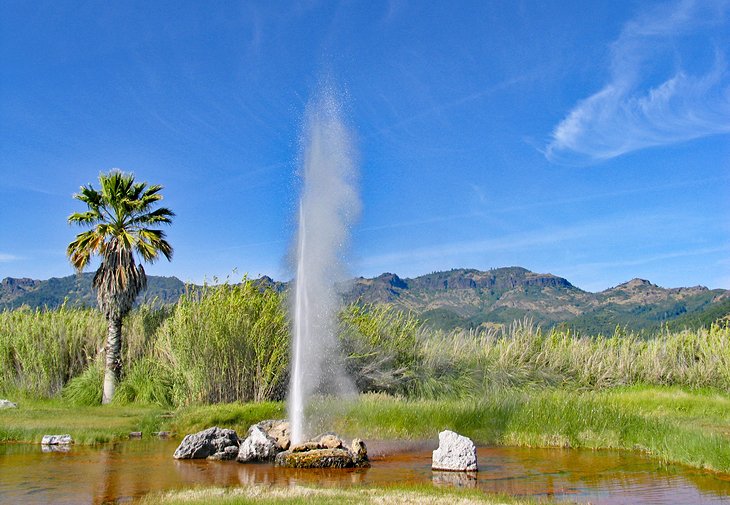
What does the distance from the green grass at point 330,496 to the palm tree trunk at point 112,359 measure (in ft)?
52.1

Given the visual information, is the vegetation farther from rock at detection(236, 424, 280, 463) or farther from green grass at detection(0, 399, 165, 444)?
rock at detection(236, 424, 280, 463)

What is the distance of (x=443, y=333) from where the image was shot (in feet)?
96.3

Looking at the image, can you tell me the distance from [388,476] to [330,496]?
233 cm

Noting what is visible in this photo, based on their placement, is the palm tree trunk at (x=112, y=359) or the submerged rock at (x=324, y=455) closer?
the submerged rock at (x=324, y=455)

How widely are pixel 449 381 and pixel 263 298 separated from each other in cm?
818

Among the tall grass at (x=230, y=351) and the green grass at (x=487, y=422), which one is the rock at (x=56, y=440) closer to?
the green grass at (x=487, y=422)

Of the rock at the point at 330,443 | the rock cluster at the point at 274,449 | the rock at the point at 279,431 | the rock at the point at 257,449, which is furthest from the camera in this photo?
the rock at the point at 279,431

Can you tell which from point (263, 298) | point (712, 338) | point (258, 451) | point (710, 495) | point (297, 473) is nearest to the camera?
point (710, 495)

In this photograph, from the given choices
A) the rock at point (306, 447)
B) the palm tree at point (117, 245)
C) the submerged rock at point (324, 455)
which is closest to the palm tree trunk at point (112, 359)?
the palm tree at point (117, 245)

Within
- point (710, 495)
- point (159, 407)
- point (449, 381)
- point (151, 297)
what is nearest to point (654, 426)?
point (710, 495)

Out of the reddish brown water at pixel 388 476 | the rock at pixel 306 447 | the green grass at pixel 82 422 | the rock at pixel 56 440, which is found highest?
the green grass at pixel 82 422

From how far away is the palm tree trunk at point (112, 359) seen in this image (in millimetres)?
23547

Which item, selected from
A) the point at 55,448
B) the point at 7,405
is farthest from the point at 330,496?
the point at 7,405

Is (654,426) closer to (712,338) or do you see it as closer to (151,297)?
(712,338)
